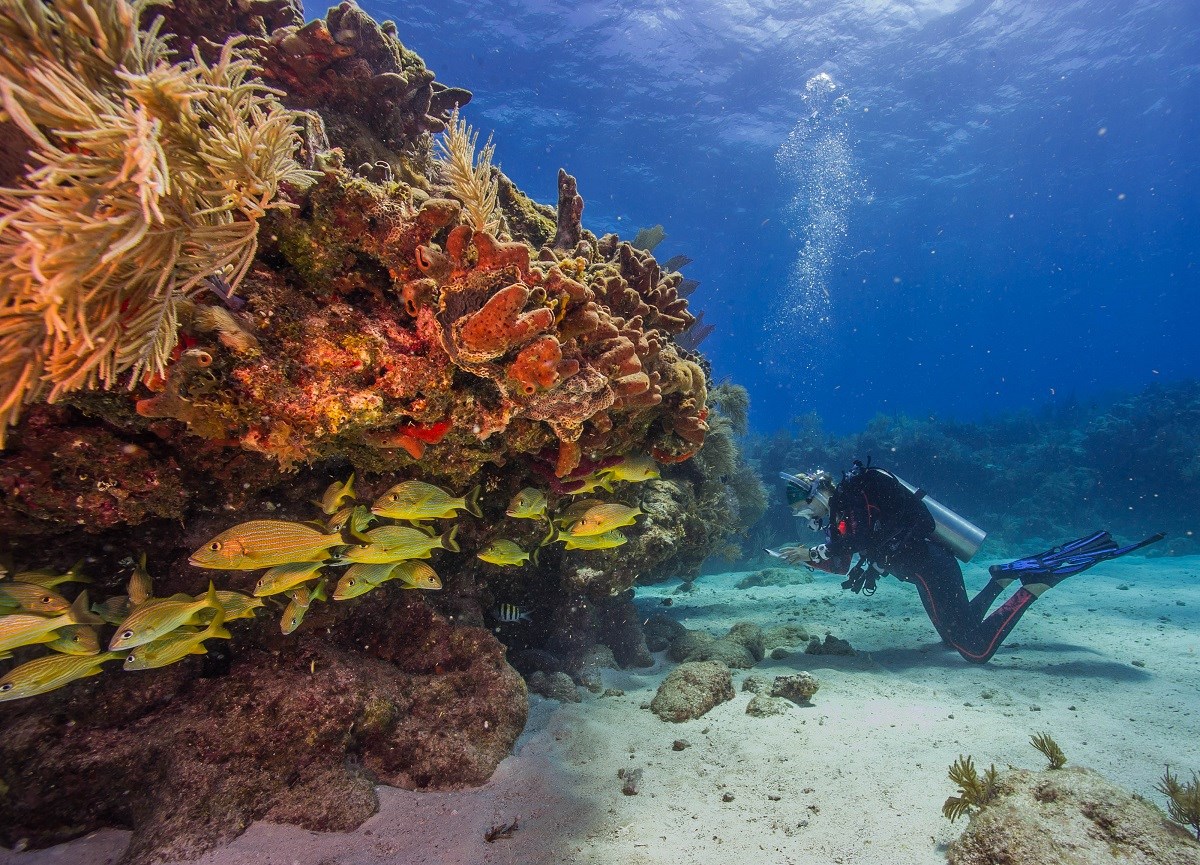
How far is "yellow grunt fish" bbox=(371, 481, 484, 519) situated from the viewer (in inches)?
131

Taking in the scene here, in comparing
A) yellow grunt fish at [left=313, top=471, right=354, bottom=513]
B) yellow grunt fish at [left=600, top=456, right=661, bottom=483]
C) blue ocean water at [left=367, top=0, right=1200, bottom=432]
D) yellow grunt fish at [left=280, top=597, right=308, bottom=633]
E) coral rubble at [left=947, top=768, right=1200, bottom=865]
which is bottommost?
coral rubble at [left=947, top=768, right=1200, bottom=865]

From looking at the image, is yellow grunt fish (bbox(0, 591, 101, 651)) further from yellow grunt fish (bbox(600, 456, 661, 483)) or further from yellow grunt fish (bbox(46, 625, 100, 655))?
yellow grunt fish (bbox(600, 456, 661, 483))

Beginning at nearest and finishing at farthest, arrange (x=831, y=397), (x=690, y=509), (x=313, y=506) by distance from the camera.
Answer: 1. (x=313, y=506)
2. (x=690, y=509)
3. (x=831, y=397)

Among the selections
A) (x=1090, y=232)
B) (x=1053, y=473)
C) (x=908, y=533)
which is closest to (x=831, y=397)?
(x=1090, y=232)

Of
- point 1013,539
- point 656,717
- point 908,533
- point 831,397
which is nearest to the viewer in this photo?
point 656,717

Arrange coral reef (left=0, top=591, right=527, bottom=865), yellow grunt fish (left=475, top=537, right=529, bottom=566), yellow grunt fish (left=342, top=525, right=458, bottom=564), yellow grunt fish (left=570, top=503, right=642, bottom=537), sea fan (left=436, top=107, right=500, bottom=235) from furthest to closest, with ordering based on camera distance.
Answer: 1. yellow grunt fish (left=570, top=503, right=642, bottom=537)
2. yellow grunt fish (left=475, top=537, right=529, bottom=566)
3. sea fan (left=436, top=107, right=500, bottom=235)
4. yellow grunt fish (left=342, top=525, right=458, bottom=564)
5. coral reef (left=0, top=591, right=527, bottom=865)

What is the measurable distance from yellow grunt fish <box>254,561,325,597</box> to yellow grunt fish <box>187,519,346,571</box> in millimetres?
104

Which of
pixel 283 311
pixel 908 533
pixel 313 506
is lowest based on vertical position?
pixel 313 506

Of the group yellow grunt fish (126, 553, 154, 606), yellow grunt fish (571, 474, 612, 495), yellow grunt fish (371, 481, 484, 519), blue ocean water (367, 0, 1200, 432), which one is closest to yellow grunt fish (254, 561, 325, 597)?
yellow grunt fish (371, 481, 484, 519)

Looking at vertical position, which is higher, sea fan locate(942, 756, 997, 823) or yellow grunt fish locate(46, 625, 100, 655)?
yellow grunt fish locate(46, 625, 100, 655)

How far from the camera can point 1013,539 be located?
19.6 metres

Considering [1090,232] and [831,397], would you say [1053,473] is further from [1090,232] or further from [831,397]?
[831,397]

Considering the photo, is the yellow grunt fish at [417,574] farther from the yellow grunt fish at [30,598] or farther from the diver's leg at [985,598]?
the diver's leg at [985,598]

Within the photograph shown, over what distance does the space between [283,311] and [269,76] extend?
12.7ft
